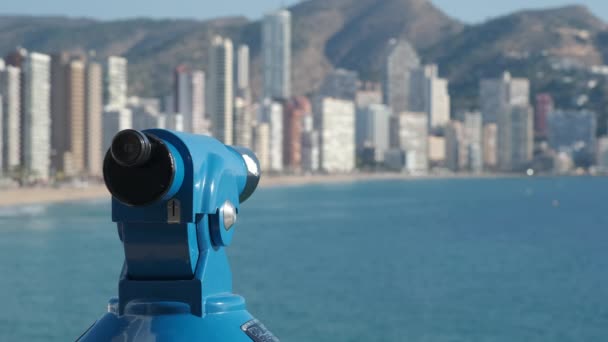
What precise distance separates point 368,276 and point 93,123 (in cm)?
10483

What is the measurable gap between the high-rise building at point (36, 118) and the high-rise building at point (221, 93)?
3891cm

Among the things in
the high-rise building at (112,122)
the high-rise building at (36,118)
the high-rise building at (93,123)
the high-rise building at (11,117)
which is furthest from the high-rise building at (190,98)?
the high-rise building at (11,117)

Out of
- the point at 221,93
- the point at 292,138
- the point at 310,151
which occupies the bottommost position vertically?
the point at 310,151

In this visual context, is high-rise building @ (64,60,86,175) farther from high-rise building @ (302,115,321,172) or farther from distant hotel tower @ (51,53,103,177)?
high-rise building @ (302,115,321,172)

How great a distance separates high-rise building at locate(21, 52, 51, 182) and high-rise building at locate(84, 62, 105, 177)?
6.57 meters

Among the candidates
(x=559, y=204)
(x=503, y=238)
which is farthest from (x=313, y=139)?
(x=503, y=238)

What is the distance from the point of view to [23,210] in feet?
258

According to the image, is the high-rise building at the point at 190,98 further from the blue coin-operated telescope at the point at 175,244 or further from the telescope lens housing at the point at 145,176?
the telescope lens housing at the point at 145,176

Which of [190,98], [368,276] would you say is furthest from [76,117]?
[368,276]

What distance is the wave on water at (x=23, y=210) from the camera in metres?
73.0

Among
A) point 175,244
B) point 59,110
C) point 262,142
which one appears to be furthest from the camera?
point 262,142

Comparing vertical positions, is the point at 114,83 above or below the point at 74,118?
above

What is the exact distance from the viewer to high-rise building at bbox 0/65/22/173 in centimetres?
12006

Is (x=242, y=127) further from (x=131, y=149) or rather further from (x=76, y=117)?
(x=131, y=149)
